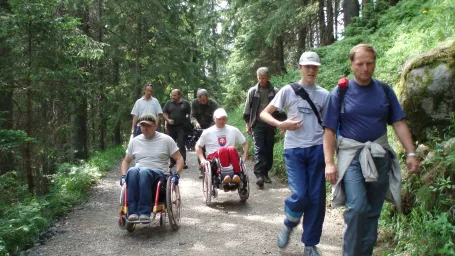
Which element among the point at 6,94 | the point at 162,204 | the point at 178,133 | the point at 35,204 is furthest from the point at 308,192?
the point at 6,94

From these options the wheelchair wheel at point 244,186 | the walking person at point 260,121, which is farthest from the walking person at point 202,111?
the wheelchair wheel at point 244,186

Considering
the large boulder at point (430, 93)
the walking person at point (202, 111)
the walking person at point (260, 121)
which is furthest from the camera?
the walking person at point (202, 111)

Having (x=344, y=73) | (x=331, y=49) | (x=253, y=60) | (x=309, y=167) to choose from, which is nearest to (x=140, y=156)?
(x=309, y=167)

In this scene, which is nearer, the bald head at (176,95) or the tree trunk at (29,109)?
the tree trunk at (29,109)

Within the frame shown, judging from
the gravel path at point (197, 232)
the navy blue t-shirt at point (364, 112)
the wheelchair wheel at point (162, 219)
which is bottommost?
the gravel path at point (197, 232)

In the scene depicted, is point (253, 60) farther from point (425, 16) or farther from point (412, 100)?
point (412, 100)

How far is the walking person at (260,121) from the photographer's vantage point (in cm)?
751

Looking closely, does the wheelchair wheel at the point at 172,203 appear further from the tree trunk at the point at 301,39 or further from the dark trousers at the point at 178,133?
the tree trunk at the point at 301,39

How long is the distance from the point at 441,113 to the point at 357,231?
230cm

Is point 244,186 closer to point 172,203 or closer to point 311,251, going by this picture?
point 172,203

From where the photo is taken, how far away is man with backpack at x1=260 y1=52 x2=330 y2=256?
4.12 m

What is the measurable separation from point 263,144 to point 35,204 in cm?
412

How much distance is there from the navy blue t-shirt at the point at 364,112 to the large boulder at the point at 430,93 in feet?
5.63

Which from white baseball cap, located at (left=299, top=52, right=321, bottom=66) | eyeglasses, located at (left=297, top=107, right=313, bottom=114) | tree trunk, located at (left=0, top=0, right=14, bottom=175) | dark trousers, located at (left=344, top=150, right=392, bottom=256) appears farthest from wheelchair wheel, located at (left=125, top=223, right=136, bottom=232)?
tree trunk, located at (left=0, top=0, right=14, bottom=175)
